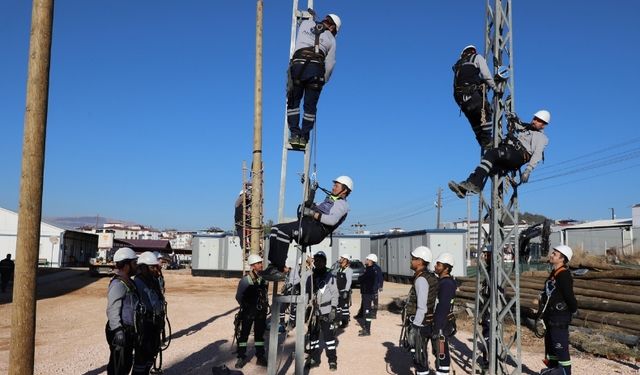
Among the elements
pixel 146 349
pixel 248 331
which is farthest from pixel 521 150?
pixel 146 349

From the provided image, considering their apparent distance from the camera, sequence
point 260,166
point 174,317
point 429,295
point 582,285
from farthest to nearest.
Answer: point 174,317, point 582,285, point 260,166, point 429,295

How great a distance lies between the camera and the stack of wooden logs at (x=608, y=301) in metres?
11.5

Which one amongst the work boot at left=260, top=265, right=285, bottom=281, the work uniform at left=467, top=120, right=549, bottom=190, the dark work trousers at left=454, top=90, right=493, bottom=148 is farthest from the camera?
the dark work trousers at left=454, top=90, right=493, bottom=148

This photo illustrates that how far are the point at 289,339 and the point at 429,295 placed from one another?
567cm

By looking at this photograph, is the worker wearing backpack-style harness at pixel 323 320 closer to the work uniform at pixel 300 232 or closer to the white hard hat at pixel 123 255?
the work uniform at pixel 300 232

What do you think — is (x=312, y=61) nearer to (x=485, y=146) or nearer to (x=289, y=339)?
(x=485, y=146)

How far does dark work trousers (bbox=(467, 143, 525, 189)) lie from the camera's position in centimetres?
750

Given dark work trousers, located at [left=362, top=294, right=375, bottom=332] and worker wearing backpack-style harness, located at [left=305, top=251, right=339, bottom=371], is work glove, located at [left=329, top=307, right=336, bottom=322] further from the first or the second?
dark work trousers, located at [left=362, top=294, right=375, bottom=332]

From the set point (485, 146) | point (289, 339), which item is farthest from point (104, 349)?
point (485, 146)

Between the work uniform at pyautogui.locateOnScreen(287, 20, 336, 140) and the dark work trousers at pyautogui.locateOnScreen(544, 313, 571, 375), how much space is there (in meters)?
4.41

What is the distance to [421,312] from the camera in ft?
24.0

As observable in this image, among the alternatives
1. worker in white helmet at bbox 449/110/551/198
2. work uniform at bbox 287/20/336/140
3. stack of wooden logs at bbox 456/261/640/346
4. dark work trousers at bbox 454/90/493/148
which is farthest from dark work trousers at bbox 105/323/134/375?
stack of wooden logs at bbox 456/261/640/346

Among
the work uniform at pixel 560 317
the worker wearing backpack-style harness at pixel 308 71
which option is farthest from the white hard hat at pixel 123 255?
the work uniform at pixel 560 317

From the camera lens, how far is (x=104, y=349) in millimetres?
10789
